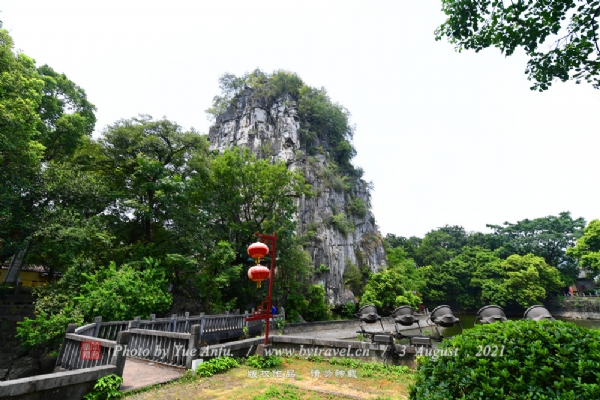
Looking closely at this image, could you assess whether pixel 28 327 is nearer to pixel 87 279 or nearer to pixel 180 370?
pixel 87 279

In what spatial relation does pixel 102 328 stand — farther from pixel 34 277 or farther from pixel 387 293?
pixel 34 277

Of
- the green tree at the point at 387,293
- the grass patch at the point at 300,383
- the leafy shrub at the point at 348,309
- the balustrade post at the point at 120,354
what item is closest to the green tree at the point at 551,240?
the green tree at the point at 387,293

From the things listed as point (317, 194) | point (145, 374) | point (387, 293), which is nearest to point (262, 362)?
point (145, 374)

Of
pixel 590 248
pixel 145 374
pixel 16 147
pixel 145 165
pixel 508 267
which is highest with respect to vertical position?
pixel 145 165

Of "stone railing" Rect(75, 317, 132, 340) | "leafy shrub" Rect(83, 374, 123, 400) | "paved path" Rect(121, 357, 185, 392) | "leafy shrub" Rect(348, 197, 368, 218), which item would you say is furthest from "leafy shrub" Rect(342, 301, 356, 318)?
"leafy shrub" Rect(83, 374, 123, 400)

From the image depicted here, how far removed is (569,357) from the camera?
90.8 inches

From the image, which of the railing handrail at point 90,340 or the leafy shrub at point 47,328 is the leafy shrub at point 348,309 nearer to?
the leafy shrub at point 47,328

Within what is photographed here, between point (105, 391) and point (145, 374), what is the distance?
49.9 inches

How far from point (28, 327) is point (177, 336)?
19.3 feet

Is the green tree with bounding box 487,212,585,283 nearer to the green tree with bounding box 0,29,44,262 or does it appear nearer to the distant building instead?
the green tree with bounding box 0,29,44,262

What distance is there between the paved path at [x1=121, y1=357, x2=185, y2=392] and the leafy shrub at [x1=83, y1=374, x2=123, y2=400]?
0.20 meters

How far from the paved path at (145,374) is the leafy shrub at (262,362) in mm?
1412

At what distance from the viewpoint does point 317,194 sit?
25.7 meters

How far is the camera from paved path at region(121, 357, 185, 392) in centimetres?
504
